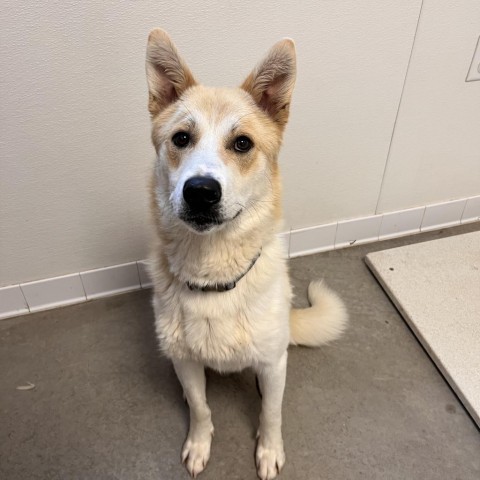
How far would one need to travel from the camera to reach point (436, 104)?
1716 mm

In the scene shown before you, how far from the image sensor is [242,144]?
99 cm

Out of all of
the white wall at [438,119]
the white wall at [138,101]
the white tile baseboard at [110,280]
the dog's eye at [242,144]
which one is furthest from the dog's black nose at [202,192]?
the white wall at [438,119]

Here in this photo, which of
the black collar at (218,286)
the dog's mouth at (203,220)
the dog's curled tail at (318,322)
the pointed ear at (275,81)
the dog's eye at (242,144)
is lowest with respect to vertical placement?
the dog's curled tail at (318,322)

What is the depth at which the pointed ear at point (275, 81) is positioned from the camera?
Result: 940 mm

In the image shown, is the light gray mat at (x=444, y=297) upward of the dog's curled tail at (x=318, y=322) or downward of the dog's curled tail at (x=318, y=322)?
downward

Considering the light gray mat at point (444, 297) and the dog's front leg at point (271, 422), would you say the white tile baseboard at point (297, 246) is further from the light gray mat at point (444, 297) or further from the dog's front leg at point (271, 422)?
the dog's front leg at point (271, 422)

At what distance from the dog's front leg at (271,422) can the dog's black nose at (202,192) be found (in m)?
0.51

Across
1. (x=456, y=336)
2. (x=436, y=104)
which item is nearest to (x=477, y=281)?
(x=456, y=336)

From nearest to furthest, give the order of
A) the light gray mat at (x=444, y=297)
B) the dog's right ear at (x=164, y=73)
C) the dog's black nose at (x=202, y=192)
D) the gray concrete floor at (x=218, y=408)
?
the dog's black nose at (x=202, y=192) < the dog's right ear at (x=164, y=73) < the gray concrete floor at (x=218, y=408) < the light gray mat at (x=444, y=297)

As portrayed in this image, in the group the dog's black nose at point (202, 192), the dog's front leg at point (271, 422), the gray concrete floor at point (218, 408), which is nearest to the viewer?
the dog's black nose at point (202, 192)

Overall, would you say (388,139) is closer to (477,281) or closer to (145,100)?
(477,281)

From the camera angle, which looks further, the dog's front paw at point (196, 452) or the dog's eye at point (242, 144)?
the dog's front paw at point (196, 452)

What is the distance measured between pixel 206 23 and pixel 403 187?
3.76 ft

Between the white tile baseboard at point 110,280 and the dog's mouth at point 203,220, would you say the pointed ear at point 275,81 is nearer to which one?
the dog's mouth at point 203,220
